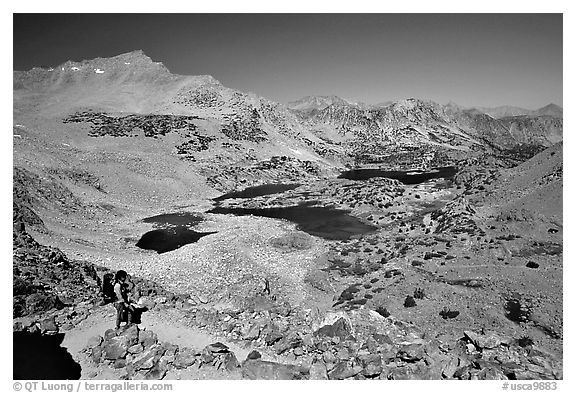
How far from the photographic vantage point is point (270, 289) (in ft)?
96.3

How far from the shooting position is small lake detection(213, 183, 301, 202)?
8575cm

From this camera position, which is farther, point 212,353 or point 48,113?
point 48,113

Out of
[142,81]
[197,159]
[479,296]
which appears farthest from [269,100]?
[479,296]

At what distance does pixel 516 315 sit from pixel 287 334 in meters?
13.3

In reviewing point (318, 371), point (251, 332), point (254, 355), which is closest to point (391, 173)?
point (251, 332)

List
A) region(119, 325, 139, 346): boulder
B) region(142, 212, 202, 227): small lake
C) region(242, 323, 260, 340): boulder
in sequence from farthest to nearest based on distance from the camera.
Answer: region(142, 212, 202, 227): small lake < region(242, 323, 260, 340): boulder < region(119, 325, 139, 346): boulder

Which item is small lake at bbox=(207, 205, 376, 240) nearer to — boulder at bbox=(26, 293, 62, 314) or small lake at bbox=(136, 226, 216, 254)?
small lake at bbox=(136, 226, 216, 254)

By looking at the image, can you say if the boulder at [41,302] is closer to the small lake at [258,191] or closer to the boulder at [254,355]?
the boulder at [254,355]

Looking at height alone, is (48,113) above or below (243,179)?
above

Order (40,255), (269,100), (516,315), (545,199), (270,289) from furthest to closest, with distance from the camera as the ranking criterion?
(269,100), (545,199), (270,289), (40,255), (516,315)

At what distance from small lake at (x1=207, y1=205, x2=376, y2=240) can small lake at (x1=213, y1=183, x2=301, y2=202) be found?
1291 cm

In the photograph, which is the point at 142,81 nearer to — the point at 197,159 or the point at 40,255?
the point at 197,159

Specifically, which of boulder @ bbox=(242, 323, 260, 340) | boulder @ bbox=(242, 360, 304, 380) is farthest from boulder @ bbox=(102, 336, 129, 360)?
boulder @ bbox=(242, 323, 260, 340)

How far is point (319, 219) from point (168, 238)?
956 inches
